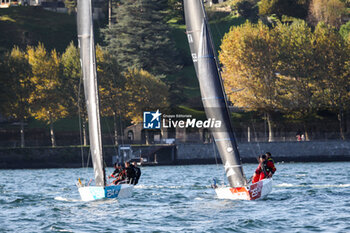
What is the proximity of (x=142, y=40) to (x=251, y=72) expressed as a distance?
1207 inches

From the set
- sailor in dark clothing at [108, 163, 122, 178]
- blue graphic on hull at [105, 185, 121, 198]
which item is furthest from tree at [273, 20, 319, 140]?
blue graphic on hull at [105, 185, 121, 198]

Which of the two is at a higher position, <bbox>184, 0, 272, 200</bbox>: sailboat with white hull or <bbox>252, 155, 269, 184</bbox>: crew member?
<bbox>184, 0, 272, 200</bbox>: sailboat with white hull

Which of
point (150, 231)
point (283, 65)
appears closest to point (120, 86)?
point (283, 65)

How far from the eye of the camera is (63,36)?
451 feet

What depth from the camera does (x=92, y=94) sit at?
34.5m

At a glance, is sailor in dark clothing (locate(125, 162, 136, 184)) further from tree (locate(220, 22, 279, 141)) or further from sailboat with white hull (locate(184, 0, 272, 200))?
tree (locate(220, 22, 279, 141))

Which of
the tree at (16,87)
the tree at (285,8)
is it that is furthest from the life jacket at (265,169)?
the tree at (285,8)

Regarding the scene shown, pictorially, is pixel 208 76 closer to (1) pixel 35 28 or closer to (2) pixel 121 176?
(2) pixel 121 176

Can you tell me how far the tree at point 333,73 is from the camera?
287 feet

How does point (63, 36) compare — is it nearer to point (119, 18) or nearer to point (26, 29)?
point (26, 29)

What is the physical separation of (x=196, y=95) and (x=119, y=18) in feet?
62.8

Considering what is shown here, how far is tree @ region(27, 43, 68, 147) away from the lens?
86500 mm

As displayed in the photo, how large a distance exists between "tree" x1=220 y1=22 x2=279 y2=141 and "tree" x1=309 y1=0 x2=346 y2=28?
35.9m

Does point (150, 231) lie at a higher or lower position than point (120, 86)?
lower
